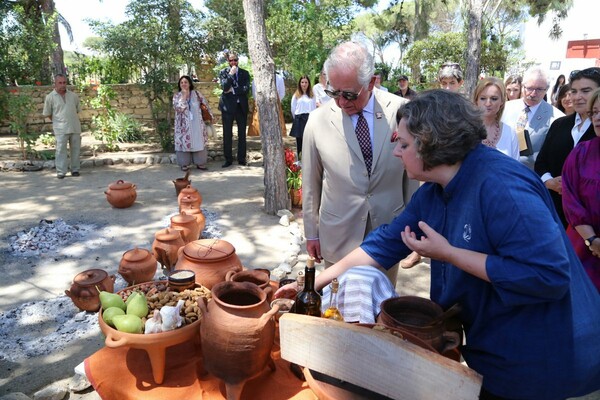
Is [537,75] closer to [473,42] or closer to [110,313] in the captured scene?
[110,313]

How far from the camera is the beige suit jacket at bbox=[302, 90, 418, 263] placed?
2.49m

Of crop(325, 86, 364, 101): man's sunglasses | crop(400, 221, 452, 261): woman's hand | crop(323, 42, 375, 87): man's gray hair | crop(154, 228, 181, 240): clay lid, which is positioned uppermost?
crop(323, 42, 375, 87): man's gray hair

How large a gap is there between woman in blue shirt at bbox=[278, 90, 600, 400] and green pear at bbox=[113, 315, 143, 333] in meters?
1.01

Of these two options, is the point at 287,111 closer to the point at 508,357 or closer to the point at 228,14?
the point at 228,14

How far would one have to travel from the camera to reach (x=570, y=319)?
4.23ft

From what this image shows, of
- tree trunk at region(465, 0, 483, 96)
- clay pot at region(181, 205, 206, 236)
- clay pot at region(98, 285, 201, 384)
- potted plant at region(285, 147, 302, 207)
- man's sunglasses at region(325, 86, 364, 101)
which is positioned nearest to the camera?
clay pot at region(98, 285, 201, 384)

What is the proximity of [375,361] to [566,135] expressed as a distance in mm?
2879

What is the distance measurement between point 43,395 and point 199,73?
12371 mm

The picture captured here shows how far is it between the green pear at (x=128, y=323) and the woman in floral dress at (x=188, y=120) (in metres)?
7.28

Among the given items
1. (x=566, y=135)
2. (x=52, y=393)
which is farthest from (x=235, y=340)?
(x=566, y=135)

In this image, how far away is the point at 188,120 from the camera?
8547 millimetres

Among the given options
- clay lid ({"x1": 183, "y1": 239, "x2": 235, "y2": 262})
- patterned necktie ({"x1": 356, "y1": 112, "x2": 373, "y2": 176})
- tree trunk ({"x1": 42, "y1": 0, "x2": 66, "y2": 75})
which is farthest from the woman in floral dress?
clay lid ({"x1": 183, "y1": 239, "x2": 235, "y2": 262})

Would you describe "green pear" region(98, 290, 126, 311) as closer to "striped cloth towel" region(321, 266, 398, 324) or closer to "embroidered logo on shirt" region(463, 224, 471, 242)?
"striped cloth towel" region(321, 266, 398, 324)

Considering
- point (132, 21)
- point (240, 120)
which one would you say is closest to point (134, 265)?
point (240, 120)
